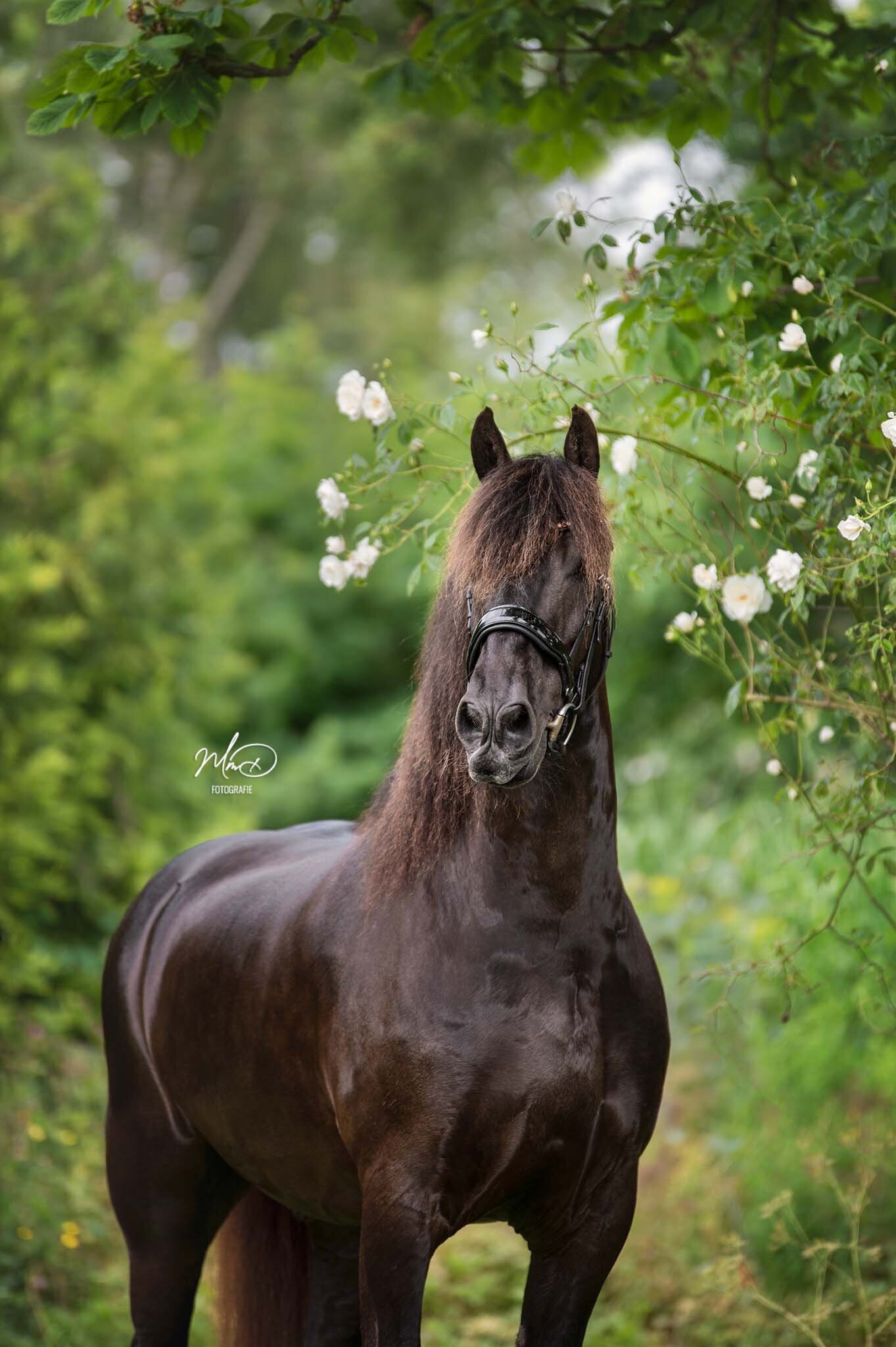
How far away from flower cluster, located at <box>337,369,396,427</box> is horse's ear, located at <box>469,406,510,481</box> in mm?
565

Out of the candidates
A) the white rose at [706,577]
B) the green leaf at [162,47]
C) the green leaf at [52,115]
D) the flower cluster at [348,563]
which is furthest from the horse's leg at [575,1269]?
the green leaf at [52,115]

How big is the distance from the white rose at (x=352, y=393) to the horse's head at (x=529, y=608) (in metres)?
0.81

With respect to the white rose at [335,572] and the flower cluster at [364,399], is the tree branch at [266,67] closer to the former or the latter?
the flower cluster at [364,399]

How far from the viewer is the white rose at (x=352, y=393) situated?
3115mm

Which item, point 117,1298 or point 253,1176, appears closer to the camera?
point 253,1176

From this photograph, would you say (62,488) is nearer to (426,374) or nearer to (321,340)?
(426,374)

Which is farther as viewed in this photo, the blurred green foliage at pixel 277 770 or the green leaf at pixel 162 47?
the blurred green foliage at pixel 277 770

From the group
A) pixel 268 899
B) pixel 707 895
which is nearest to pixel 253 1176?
pixel 268 899

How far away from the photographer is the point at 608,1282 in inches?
211

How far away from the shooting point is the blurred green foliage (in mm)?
4988

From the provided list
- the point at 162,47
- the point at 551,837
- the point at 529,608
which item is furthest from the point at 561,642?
the point at 162,47

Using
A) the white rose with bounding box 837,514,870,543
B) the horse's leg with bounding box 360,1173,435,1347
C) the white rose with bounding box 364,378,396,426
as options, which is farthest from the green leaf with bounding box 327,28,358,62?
the horse's leg with bounding box 360,1173,435,1347

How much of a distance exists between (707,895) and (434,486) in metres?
4.68

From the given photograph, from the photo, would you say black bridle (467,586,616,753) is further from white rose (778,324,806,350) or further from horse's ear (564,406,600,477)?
white rose (778,324,806,350)
